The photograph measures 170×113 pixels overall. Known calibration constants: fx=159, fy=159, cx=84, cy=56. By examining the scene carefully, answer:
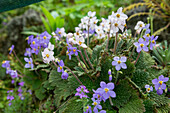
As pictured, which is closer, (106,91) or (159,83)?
(106,91)

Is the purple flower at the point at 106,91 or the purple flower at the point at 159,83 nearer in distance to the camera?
the purple flower at the point at 106,91

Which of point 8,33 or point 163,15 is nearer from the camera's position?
point 163,15

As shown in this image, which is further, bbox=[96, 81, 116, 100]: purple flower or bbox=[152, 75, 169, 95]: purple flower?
bbox=[152, 75, 169, 95]: purple flower

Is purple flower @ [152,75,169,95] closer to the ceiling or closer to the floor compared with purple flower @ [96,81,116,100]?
closer to the floor

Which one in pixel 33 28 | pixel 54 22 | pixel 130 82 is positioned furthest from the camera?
pixel 33 28

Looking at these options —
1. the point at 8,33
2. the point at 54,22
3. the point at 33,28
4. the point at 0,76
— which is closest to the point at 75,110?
the point at 54,22

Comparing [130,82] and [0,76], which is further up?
[0,76]

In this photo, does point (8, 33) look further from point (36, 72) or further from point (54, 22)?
point (36, 72)

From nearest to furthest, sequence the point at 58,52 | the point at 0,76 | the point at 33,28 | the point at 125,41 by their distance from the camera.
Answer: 1. the point at 125,41
2. the point at 58,52
3. the point at 0,76
4. the point at 33,28

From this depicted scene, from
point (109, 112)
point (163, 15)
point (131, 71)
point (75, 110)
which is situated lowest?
point (109, 112)

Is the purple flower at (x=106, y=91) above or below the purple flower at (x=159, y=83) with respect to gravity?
above

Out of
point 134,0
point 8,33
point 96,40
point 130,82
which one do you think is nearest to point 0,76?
point 8,33
